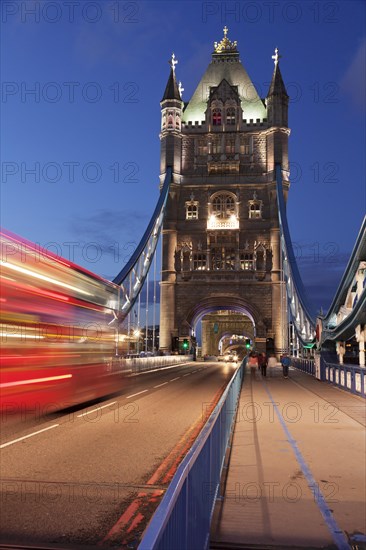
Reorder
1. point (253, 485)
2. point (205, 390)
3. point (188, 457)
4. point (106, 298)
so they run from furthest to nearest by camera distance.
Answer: point (205, 390)
point (106, 298)
point (253, 485)
point (188, 457)

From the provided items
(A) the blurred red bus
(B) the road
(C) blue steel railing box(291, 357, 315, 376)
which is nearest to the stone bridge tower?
(C) blue steel railing box(291, 357, 315, 376)

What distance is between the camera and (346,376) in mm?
22984

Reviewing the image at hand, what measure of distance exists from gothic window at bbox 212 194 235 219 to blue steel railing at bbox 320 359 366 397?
1808 inches

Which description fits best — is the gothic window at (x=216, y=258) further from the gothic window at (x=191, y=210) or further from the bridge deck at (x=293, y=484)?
the bridge deck at (x=293, y=484)

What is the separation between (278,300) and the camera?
2768 inches

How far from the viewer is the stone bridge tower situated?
71.2m

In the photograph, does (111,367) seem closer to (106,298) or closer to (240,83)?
(106,298)

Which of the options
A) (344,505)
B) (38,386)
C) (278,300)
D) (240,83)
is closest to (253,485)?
(344,505)

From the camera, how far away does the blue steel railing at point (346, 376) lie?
65.2 ft

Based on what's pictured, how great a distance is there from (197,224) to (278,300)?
Answer: 1400 cm

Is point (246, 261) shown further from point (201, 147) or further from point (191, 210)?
point (201, 147)

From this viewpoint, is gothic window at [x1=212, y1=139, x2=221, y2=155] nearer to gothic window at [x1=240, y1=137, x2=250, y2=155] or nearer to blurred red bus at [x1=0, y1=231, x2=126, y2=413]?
gothic window at [x1=240, y1=137, x2=250, y2=155]

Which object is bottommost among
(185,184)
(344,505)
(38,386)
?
(344,505)

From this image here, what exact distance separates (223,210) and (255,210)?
13.5 ft
